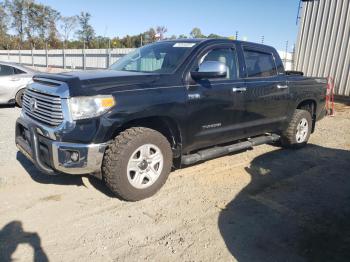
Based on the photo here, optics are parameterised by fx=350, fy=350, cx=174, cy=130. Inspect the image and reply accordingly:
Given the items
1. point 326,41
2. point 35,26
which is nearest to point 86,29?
point 35,26

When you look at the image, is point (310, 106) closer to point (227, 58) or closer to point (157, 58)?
point (227, 58)

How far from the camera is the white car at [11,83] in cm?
1016

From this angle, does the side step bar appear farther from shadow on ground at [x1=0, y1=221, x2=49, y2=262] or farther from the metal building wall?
the metal building wall

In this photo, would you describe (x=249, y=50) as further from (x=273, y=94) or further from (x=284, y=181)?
(x=284, y=181)

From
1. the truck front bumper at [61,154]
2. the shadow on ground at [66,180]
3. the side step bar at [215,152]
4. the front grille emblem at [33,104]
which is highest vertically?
the front grille emblem at [33,104]

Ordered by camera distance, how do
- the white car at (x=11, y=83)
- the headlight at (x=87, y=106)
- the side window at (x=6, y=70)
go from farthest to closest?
the side window at (x=6, y=70)
the white car at (x=11, y=83)
the headlight at (x=87, y=106)

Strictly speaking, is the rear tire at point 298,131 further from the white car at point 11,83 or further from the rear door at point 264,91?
the white car at point 11,83

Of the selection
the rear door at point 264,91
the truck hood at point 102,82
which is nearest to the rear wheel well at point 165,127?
the truck hood at point 102,82

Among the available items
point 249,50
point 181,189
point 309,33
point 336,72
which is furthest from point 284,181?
point 309,33

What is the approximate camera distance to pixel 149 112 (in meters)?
4.02

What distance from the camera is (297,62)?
48.6 ft

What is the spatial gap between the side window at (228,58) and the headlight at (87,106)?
5.97 feet

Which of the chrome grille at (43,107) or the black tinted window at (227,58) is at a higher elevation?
the black tinted window at (227,58)

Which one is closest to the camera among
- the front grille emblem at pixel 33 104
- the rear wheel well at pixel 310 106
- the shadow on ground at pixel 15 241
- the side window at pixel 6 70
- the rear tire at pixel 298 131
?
the shadow on ground at pixel 15 241
